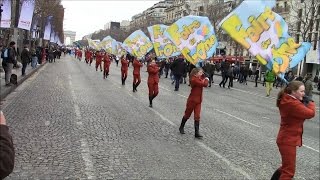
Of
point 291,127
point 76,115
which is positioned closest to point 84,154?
point 291,127

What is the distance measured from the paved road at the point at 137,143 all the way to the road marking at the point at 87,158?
0.05 ft

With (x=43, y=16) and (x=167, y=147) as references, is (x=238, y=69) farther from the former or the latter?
(x=167, y=147)

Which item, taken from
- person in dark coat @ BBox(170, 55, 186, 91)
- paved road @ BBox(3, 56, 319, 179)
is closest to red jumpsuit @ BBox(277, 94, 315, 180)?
paved road @ BBox(3, 56, 319, 179)

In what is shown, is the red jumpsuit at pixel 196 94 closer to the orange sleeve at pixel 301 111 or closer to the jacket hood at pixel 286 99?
the jacket hood at pixel 286 99

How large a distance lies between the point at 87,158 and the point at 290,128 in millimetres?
3208

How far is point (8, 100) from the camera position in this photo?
14.6m

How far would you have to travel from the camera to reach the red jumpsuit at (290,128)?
5.74 meters

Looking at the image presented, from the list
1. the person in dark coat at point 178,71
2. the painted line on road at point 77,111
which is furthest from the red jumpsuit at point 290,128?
the person in dark coat at point 178,71

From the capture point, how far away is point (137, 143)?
28.8 feet

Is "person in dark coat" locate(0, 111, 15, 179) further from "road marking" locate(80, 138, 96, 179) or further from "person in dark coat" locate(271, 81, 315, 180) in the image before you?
"person in dark coat" locate(271, 81, 315, 180)

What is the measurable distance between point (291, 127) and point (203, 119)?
693 cm

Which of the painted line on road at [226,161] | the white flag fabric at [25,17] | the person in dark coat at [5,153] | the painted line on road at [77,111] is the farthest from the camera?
the white flag fabric at [25,17]

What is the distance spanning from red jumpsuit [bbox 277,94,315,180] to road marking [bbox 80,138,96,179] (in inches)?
100

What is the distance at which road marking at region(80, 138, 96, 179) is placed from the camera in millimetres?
6519
